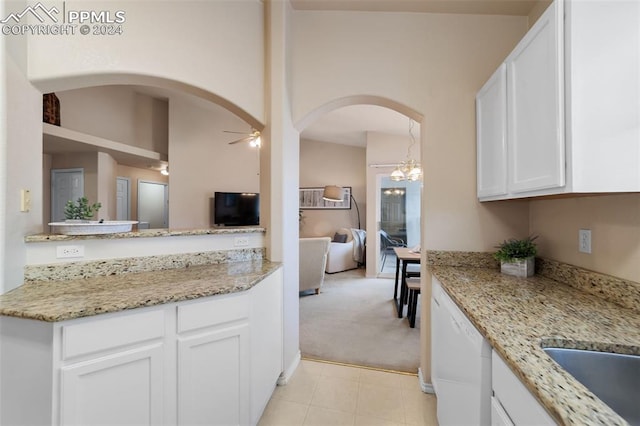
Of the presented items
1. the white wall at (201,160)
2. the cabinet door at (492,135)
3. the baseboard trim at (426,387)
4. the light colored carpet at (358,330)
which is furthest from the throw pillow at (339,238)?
the cabinet door at (492,135)

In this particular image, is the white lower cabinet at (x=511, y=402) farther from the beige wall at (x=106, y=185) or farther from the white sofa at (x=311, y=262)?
the beige wall at (x=106, y=185)

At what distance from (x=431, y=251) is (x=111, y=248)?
211 centimetres

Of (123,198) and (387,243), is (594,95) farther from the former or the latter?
(123,198)

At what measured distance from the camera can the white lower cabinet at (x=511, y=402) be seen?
68 centimetres

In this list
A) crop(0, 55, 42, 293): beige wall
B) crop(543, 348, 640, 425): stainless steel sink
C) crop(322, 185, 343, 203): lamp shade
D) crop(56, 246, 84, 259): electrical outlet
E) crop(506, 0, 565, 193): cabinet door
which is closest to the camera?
crop(543, 348, 640, 425): stainless steel sink

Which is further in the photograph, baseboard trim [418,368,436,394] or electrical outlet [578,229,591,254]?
baseboard trim [418,368,436,394]

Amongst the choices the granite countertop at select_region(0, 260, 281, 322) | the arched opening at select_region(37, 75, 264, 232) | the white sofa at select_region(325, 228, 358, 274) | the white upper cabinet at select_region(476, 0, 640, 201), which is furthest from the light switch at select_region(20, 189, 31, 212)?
the white sofa at select_region(325, 228, 358, 274)

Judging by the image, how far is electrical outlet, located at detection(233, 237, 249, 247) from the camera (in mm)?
2020

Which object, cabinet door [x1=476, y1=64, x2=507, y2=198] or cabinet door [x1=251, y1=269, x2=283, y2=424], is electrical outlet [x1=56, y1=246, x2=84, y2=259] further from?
cabinet door [x1=476, y1=64, x2=507, y2=198]

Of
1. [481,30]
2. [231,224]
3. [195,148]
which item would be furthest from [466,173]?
[195,148]

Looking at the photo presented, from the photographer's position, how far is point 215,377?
1.38m

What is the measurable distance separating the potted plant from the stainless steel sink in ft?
2.92

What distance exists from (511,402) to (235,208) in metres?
5.39

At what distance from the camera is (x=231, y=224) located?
5570mm
